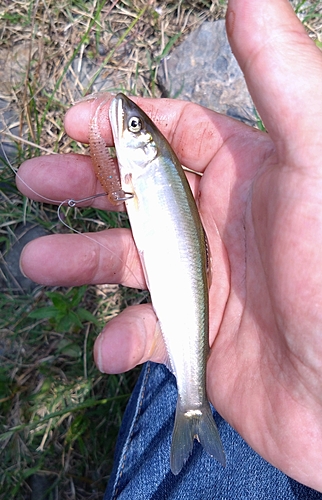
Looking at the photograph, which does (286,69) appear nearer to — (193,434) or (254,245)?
(254,245)

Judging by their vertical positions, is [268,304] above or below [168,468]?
above

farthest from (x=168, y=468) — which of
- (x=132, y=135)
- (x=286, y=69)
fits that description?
(x=286, y=69)

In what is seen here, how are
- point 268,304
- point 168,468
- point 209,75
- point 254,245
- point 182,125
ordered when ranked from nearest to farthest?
point 268,304 < point 254,245 < point 168,468 < point 182,125 < point 209,75

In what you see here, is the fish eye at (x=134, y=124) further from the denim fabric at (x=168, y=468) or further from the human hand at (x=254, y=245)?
the denim fabric at (x=168, y=468)

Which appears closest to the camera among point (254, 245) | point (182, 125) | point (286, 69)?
point (286, 69)

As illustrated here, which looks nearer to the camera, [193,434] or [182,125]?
[193,434]

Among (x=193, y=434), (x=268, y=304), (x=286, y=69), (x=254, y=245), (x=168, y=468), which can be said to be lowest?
(x=168, y=468)

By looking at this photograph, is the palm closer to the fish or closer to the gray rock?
the fish
